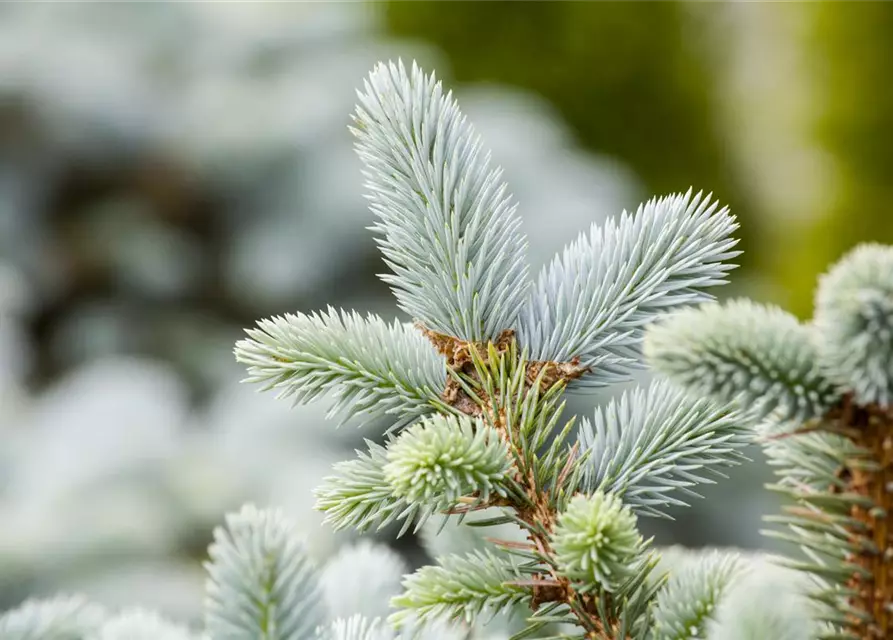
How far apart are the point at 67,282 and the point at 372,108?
1742 millimetres

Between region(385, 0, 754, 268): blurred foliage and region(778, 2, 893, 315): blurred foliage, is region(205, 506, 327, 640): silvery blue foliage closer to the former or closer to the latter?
region(385, 0, 754, 268): blurred foliage

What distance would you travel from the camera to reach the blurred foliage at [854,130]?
433cm

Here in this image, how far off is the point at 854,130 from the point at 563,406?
4673 mm

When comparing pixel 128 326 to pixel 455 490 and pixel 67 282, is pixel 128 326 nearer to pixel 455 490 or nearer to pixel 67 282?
pixel 67 282

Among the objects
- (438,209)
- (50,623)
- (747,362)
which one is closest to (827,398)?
(747,362)

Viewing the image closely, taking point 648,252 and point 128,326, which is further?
point 128,326

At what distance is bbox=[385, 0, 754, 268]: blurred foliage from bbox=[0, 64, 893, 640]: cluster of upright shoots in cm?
360

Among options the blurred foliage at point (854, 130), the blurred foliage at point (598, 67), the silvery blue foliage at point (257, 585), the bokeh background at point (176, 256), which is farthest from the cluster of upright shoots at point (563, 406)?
the blurred foliage at point (854, 130)

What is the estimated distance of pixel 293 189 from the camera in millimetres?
2053

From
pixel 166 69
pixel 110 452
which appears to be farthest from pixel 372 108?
pixel 166 69

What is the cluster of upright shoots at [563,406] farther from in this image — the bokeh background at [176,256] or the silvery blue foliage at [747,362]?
the bokeh background at [176,256]

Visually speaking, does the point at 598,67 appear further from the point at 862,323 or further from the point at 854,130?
the point at 862,323

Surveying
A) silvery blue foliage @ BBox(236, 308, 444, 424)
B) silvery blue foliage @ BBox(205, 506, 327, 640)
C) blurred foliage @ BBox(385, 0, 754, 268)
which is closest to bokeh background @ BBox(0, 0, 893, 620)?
silvery blue foliage @ BBox(236, 308, 444, 424)

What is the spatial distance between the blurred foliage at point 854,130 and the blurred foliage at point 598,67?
61 centimetres
